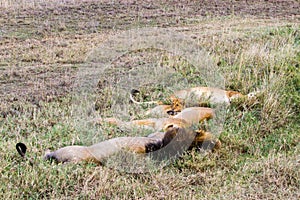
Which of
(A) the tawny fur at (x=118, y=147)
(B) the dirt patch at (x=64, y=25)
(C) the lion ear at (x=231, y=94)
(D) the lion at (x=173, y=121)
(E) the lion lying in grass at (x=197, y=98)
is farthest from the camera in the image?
(B) the dirt patch at (x=64, y=25)

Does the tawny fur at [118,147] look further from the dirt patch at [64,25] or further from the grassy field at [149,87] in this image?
the dirt patch at [64,25]

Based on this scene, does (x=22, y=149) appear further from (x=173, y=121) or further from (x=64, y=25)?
(x=64, y=25)

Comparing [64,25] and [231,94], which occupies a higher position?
[64,25]

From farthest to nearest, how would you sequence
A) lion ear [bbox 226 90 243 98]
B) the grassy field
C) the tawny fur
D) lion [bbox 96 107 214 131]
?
lion ear [bbox 226 90 243 98], lion [bbox 96 107 214 131], the tawny fur, the grassy field

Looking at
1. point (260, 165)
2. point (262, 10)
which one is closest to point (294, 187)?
point (260, 165)

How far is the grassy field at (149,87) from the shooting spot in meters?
3.70

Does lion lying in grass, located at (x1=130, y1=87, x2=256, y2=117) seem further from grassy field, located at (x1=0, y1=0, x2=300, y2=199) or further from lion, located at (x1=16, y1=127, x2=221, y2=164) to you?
lion, located at (x1=16, y1=127, x2=221, y2=164)

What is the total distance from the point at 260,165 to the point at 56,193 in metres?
1.80

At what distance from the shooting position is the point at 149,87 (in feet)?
20.4

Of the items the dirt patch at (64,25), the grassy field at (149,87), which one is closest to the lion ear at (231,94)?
the grassy field at (149,87)

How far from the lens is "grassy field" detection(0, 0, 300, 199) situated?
3.70 m

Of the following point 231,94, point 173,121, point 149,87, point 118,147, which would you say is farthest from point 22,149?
point 231,94

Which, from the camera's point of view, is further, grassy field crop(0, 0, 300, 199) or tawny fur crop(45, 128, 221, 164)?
tawny fur crop(45, 128, 221, 164)

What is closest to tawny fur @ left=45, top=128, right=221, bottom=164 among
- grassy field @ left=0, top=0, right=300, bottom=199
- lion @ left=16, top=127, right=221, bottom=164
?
lion @ left=16, top=127, right=221, bottom=164
